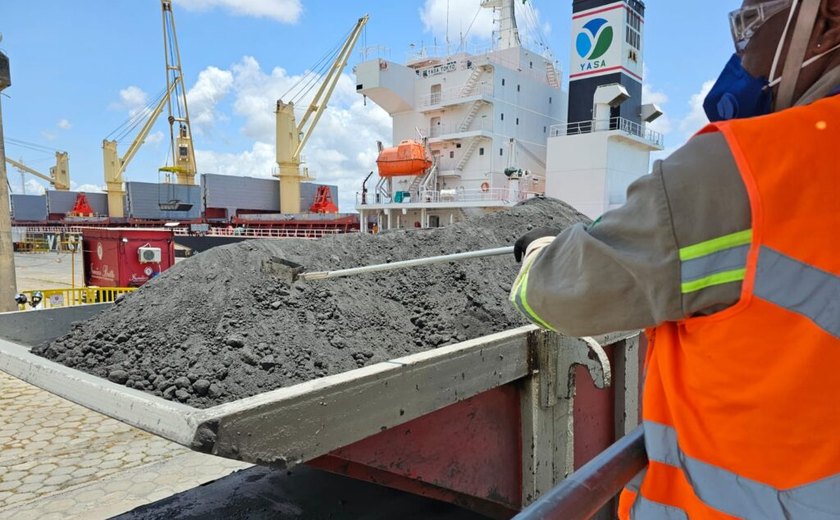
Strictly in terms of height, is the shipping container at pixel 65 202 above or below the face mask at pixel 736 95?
above

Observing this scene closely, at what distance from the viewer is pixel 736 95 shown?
3.28 ft

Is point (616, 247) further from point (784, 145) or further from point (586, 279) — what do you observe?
point (784, 145)

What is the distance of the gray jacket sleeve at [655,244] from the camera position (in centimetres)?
77

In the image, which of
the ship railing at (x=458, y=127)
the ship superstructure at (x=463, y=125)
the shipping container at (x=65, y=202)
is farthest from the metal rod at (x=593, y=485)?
the shipping container at (x=65, y=202)

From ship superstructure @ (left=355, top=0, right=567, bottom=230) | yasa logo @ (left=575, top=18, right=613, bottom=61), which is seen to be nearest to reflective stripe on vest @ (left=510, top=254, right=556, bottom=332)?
ship superstructure @ (left=355, top=0, right=567, bottom=230)

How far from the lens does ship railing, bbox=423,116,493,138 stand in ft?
61.9

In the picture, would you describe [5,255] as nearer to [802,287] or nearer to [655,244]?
[655,244]

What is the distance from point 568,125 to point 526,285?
63.8ft

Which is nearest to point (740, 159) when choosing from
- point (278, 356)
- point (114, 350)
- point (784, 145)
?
point (784, 145)

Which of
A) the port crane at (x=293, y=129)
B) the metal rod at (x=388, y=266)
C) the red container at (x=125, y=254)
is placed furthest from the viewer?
the port crane at (x=293, y=129)

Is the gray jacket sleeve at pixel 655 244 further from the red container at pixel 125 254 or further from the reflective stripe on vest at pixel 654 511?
the red container at pixel 125 254

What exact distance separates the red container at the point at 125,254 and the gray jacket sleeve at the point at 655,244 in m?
8.83

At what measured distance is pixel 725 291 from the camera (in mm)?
780

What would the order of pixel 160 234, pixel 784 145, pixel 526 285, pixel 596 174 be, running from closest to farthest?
pixel 784 145 → pixel 526 285 → pixel 160 234 → pixel 596 174
